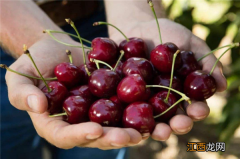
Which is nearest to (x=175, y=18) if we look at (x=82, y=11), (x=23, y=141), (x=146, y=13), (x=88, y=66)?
(x=146, y=13)

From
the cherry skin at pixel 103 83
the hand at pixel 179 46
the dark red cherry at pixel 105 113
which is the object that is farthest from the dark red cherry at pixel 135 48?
the dark red cherry at pixel 105 113

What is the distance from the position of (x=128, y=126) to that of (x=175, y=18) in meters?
1.26

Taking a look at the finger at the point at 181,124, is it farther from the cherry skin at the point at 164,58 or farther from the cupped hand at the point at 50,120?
the cherry skin at the point at 164,58

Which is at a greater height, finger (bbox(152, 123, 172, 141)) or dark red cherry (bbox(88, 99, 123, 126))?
dark red cherry (bbox(88, 99, 123, 126))

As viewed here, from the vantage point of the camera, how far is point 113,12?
2174 millimetres

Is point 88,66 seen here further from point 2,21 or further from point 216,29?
point 216,29

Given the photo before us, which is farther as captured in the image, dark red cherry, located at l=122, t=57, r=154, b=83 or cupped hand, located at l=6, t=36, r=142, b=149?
dark red cherry, located at l=122, t=57, r=154, b=83

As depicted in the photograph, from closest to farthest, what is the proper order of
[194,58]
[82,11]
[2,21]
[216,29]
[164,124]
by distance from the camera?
[164,124] < [194,58] < [2,21] < [216,29] < [82,11]

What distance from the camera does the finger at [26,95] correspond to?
3.78 ft

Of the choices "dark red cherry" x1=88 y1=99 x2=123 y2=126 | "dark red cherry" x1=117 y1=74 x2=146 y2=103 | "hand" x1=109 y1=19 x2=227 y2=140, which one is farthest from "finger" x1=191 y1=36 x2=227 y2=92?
"dark red cherry" x1=88 y1=99 x2=123 y2=126

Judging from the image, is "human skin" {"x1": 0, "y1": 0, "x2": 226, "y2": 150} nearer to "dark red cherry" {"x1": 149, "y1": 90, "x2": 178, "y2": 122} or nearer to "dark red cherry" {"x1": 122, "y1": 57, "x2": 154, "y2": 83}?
"dark red cherry" {"x1": 149, "y1": 90, "x2": 178, "y2": 122}

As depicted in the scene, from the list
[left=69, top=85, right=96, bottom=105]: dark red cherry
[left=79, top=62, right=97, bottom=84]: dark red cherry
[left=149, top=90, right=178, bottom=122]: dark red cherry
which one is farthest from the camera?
[left=79, top=62, right=97, bottom=84]: dark red cherry

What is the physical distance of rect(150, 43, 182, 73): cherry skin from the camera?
139 cm

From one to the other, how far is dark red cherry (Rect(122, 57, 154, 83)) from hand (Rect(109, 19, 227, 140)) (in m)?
0.23
